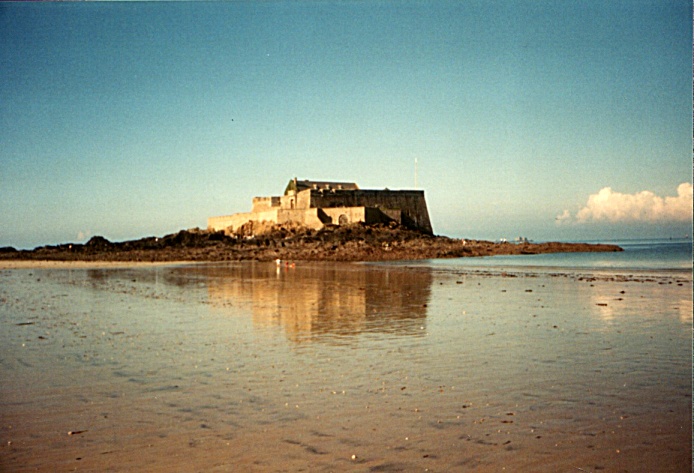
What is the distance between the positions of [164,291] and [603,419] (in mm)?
13818

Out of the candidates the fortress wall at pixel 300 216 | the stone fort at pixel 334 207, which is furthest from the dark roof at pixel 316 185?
the fortress wall at pixel 300 216

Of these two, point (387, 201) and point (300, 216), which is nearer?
point (300, 216)

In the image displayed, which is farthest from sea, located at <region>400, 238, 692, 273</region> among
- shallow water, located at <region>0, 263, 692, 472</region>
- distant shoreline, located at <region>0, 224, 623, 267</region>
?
shallow water, located at <region>0, 263, 692, 472</region>

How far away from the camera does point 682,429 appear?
4910 mm

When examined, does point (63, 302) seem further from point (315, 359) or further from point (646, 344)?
point (646, 344)

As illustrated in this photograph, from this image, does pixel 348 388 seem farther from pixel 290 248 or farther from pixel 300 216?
pixel 300 216

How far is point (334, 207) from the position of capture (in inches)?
1982

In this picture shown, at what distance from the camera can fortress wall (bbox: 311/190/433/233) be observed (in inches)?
2014

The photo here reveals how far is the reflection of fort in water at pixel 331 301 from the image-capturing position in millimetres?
10000

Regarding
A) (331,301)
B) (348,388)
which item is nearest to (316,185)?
(331,301)

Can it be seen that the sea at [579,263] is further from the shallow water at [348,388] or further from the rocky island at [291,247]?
the shallow water at [348,388]

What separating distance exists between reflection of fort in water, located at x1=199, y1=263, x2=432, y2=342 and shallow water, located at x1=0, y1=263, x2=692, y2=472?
3.7 inches

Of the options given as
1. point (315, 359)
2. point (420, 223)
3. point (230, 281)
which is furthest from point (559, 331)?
point (420, 223)

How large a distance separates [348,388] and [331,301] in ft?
24.8
